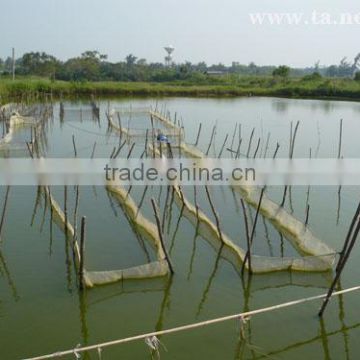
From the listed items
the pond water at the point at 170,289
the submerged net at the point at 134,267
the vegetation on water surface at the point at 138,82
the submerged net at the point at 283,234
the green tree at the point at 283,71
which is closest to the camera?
the pond water at the point at 170,289

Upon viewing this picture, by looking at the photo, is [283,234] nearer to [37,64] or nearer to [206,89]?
[206,89]

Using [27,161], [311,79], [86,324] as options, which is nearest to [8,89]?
[27,161]

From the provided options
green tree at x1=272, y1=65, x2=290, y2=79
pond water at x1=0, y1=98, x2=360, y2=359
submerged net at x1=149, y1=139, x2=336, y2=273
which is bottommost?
pond water at x1=0, y1=98, x2=360, y2=359

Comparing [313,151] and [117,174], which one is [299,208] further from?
[313,151]

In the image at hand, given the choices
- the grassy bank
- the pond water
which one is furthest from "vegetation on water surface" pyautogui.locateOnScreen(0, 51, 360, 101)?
the pond water

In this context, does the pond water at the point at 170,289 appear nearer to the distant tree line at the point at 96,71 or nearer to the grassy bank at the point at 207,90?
the grassy bank at the point at 207,90

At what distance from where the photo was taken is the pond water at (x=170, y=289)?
16.9 feet

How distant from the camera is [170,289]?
627 cm

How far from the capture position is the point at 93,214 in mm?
9109

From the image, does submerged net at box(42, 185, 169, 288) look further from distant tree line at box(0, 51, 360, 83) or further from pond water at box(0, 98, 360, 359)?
distant tree line at box(0, 51, 360, 83)

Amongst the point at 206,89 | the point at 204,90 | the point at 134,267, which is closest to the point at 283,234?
the point at 134,267

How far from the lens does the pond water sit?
16.9 ft

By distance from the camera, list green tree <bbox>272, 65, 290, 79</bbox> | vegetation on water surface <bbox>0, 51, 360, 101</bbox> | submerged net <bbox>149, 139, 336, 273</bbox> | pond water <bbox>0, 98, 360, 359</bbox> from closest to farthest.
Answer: pond water <bbox>0, 98, 360, 359</bbox> → submerged net <bbox>149, 139, 336, 273</bbox> → vegetation on water surface <bbox>0, 51, 360, 101</bbox> → green tree <bbox>272, 65, 290, 79</bbox>

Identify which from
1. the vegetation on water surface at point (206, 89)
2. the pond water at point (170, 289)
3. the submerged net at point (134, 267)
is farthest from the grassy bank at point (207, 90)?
the submerged net at point (134, 267)
